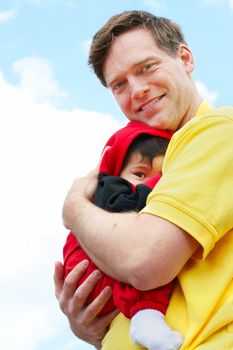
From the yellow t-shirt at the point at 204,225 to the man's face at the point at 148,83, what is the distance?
0.80m

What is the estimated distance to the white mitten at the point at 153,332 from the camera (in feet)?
7.81

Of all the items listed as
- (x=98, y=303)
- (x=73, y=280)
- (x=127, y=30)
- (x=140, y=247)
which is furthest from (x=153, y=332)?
(x=127, y=30)

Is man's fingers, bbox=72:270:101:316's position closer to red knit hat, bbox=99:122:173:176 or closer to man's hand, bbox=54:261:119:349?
man's hand, bbox=54:261:119:349

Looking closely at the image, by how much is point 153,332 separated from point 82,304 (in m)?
0.77

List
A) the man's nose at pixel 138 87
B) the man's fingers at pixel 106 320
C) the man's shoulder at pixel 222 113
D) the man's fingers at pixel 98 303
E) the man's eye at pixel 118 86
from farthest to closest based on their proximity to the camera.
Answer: the man's eye at pixel 118 86
the man's nose at pixel 138 87
the man's fingers at pixel 106 320
the man's fingers at pixel 98 303
the man's shoulder at pixel 222 113

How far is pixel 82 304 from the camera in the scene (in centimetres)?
312

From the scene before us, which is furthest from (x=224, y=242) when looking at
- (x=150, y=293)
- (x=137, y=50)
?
(x=137, y=50)

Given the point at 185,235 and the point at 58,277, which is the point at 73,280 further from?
the point at 185,235

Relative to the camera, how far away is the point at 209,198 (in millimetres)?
2449

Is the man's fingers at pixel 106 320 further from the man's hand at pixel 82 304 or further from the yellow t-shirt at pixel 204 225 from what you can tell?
the yellow t-shirt at pixel 204 225

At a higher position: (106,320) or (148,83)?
(148,83)

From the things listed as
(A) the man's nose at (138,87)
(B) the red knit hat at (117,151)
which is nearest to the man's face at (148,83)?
(A) the man's nose at (138,87)

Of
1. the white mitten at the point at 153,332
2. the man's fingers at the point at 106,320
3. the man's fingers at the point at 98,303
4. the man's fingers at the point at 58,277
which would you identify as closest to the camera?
the white mitten at the point at 153,332

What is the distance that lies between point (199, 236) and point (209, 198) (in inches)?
6.4
